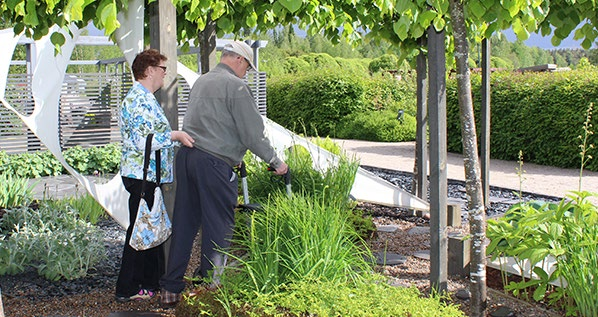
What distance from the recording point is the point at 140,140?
12.7 ft

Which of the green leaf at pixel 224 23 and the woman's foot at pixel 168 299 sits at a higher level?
the green leaf at pixel 224 23

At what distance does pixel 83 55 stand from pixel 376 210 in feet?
87.7

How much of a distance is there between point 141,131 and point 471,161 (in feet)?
5.98

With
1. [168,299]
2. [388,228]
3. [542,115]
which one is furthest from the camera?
[542,115]

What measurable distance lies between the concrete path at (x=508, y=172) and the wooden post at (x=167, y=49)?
4.43 metres

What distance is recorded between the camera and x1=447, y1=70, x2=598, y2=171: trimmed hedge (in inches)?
440

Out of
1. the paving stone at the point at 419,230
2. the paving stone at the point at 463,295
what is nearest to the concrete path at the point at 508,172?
the paving stone at the point at 419,230

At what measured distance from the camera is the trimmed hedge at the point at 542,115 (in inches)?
440

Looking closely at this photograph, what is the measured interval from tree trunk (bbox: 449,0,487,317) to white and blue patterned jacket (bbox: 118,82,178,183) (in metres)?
1.64

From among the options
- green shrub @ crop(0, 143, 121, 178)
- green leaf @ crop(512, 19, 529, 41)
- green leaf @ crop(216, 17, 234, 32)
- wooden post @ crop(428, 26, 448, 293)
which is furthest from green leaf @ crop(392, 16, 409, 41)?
green shrub @ crop(0, 143, 121, 178)

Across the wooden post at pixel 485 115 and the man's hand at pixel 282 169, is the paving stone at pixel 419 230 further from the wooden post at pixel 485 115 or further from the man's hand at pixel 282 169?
the man's hand at pixel 282 169

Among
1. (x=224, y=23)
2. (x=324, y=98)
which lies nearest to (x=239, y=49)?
(x=224, y=23)

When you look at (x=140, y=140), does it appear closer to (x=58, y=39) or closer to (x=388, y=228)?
(x=58, y=39)

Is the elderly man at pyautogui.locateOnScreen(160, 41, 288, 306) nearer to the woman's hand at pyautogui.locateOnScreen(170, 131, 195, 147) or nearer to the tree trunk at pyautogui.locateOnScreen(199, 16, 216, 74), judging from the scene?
the woman's hand at pyautogui.locateOnScreen(170, 131, 195, 147)
